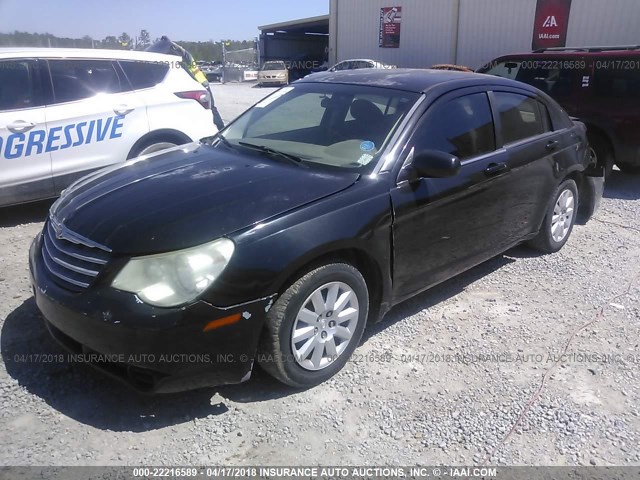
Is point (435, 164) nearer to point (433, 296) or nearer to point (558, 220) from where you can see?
point (433, 296)

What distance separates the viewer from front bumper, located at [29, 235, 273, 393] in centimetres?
248

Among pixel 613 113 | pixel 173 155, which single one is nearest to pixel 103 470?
pixel 173 155

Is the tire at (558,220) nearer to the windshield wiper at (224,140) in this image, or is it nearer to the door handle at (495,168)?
the door handle at (495,168)

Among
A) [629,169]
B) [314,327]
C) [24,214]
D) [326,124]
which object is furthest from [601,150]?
[24,214]

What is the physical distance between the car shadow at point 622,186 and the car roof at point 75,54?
5.97 meters

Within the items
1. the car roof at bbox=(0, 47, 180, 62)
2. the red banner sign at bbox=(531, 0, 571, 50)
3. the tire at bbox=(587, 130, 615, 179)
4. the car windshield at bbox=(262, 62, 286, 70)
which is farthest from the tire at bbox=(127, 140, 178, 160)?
the car windshield at bbox=(262, 62, 286, 70)

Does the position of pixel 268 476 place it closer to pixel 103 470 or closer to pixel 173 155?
pixel 103 470

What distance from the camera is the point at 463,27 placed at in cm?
2280

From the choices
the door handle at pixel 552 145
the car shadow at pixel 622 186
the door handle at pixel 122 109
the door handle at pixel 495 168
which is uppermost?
the door handle at pixel 122 109

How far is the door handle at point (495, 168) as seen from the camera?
12.7 feet

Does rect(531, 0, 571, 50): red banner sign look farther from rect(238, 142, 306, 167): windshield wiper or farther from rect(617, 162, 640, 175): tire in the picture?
rect(238, 142, 306, 167): windshield wiper

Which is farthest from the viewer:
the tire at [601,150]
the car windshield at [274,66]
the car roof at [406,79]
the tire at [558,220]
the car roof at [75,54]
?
the car windshield at [274,66]

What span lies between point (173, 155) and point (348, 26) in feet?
88.6

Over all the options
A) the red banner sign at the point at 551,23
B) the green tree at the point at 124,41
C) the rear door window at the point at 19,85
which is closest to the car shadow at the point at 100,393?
the rear door window at the point at 19,85
